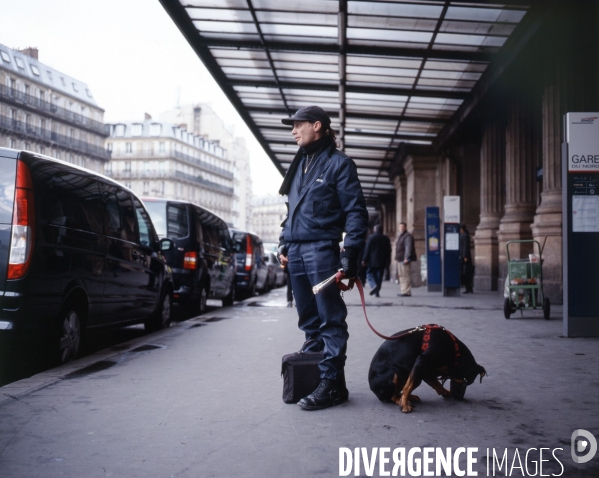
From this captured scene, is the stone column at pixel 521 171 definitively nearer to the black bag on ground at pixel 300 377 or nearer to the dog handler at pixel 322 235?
the dog handler at pixel 322 235

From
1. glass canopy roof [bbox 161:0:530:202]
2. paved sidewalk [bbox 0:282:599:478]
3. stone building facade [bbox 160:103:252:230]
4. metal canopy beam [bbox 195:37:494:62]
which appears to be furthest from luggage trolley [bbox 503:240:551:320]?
stone building facade [bbox 160:103:252:230]

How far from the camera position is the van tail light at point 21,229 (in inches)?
232

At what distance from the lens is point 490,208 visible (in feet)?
74.4

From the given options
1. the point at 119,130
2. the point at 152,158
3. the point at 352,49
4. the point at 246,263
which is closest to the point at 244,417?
the point at 352,49

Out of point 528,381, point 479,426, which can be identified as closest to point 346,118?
point 528,381

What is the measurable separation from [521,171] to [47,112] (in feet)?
153

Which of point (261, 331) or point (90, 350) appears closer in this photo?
point (90, 350)

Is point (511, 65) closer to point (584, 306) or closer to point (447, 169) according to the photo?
point (584, 306)

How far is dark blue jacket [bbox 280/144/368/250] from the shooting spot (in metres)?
4.87

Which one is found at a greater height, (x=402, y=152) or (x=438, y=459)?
(x=402, y=152)

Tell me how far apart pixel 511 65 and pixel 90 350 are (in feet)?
36.2

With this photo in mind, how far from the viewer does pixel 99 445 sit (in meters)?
3.87

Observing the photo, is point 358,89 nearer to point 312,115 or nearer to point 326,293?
point 312,115

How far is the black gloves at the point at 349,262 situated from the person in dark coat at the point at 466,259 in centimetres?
1688
